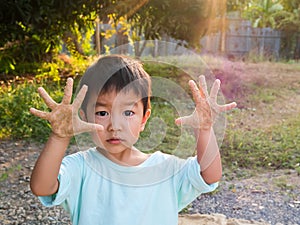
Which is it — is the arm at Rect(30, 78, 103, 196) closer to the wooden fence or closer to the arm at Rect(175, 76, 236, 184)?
the arm at Rect(175, 76, 236, 184)

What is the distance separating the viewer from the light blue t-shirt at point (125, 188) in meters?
1.36

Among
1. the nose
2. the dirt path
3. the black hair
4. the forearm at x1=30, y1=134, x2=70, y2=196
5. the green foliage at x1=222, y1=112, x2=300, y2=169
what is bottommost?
the green foliage at x1=222, y1=112, x2=300, y2=169

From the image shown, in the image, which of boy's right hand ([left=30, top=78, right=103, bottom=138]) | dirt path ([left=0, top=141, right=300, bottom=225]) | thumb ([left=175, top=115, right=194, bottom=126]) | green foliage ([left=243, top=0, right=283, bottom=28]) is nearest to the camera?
boy's right hand ([left=30, top=78, right=103, bottom=138])

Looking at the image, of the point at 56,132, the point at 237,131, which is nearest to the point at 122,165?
the point at 56,132

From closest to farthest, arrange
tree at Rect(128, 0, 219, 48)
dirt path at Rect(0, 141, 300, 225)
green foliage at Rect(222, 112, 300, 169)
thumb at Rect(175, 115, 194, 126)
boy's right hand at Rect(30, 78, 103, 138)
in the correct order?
boy's right hand at Rect(30, 78, 103, 138), thumb at Rect(175, 115, 194, 126), dirt path at Rect(0, 141, 300, 225), green foliage at Rect(222, 112, 300, 169), tree at Rect(128, 0, 219, 48)

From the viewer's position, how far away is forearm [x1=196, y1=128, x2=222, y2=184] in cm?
130

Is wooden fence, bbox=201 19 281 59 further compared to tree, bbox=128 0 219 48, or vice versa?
wooden fence, bbox=201 19 281 59

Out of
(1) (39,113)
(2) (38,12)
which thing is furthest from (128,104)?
(2) (38,12)

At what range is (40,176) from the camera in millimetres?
1243

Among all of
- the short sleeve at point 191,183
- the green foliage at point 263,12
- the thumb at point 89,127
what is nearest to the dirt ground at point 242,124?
the short sleeve at point 191,183

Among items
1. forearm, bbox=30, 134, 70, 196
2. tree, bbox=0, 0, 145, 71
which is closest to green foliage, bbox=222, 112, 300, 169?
tree, bbox=0, 0, 145, 71

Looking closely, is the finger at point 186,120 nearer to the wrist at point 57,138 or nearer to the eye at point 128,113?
the eye at point 128,113

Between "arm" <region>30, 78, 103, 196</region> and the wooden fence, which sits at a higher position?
"arm" <region>30, 78, 103, 196</region>

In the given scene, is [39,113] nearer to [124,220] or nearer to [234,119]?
[124,220]
